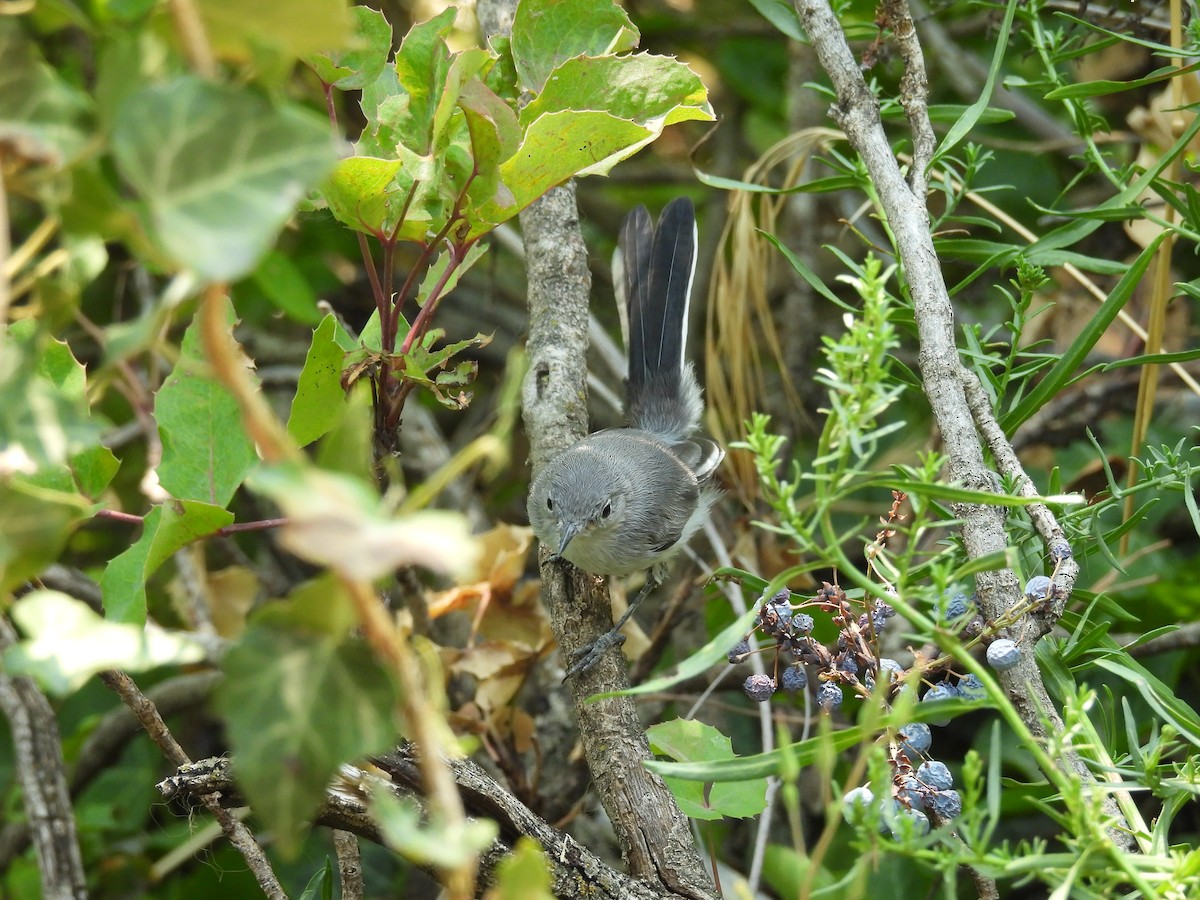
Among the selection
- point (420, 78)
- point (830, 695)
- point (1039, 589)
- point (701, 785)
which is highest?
point (420, 78)

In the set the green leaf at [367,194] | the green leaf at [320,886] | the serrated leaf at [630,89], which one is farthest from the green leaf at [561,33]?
the green leaf at [320,886]

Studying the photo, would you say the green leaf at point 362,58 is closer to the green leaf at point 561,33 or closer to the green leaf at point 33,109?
the green leaf at point 561,33

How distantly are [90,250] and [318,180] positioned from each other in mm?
202

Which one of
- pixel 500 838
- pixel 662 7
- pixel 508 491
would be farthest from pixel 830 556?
pixel 662 7

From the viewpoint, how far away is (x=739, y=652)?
59.7 inches

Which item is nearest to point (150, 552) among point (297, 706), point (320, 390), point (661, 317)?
point (320, 390)

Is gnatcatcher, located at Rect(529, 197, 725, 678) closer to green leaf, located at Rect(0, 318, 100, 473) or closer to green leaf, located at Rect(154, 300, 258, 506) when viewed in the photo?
green leaf, located at Rect(154, 300, 258, 506)

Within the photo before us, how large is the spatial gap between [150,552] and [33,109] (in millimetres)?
641

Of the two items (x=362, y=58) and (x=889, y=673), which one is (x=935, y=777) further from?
(x=362, y=58)

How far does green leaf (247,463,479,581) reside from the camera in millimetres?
585

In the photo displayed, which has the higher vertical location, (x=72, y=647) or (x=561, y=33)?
(x=561, y=33)

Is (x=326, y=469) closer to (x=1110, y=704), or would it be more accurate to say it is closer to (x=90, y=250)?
(x=90, y=250)

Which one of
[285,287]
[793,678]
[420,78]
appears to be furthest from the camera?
[285,287]

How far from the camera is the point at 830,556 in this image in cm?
93
